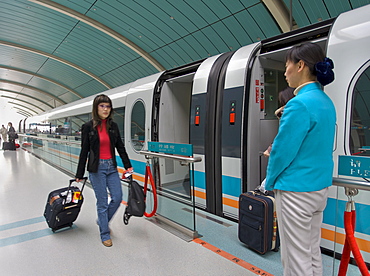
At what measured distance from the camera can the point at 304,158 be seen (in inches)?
58.6

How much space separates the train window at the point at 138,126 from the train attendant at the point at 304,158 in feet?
13.7

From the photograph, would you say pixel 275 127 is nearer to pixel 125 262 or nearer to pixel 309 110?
pixel 309 110

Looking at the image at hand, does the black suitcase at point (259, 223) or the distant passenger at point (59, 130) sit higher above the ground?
the distant passenger at point (59, 130)

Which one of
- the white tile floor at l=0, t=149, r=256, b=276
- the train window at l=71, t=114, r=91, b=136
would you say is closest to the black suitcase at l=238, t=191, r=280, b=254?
the white tile floor at l=0, t=149, r=256, b=276

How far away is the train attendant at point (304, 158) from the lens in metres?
1.46

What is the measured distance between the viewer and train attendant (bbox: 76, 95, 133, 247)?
2.98 m

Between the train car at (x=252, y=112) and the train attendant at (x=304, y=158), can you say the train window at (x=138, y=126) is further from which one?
the train attendant at (x=304, y=158)

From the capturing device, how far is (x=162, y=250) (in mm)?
2775

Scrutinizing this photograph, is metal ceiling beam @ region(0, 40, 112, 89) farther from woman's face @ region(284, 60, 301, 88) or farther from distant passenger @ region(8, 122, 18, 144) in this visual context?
woman's face @ region(284, 60, 301, 88)

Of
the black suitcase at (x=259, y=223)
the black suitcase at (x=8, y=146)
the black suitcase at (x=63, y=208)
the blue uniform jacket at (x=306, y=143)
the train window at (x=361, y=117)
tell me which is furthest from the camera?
the black suitcase at (x=8, y=146)

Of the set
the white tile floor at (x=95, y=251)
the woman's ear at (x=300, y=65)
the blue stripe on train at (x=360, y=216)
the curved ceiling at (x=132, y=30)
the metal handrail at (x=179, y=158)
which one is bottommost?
the white tile floor at (x=95, y=251)

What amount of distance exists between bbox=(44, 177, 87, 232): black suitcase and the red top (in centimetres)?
49

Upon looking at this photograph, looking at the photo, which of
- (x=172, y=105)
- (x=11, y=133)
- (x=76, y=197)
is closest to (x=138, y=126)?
(x=172, y=105)

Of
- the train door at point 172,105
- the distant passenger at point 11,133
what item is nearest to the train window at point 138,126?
the train door at point 172,105
